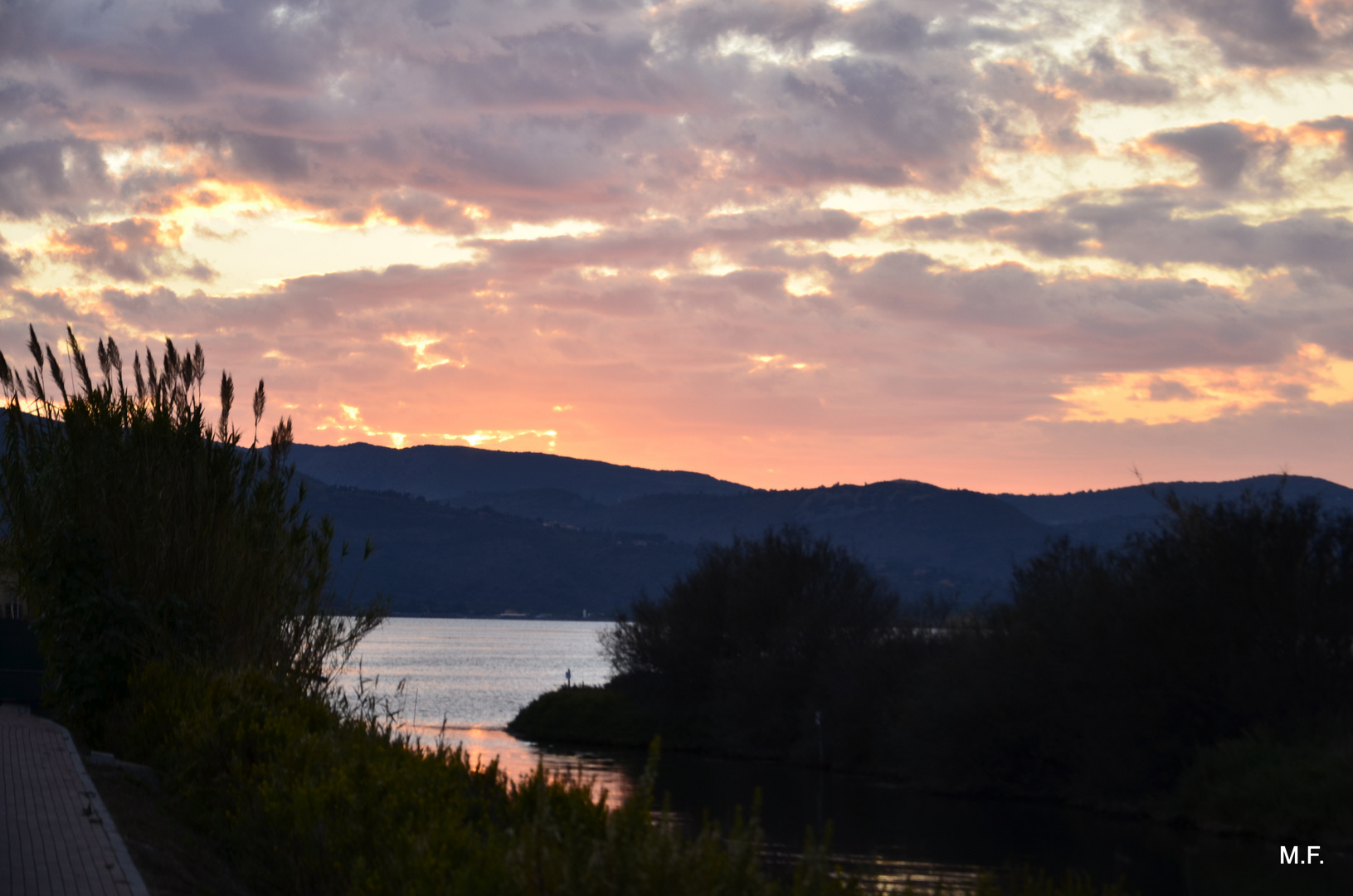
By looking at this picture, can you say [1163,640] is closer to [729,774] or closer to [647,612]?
[729,774]

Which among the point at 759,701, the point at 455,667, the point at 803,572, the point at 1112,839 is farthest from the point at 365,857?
the point at 455,667

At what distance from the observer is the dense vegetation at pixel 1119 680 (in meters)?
33.8

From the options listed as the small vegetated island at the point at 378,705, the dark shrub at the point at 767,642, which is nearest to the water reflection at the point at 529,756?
the dark shrub at the point at 767,642

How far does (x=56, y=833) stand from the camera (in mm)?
10508

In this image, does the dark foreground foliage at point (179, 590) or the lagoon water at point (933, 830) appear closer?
the dark foreground foliage at point (179, 590)

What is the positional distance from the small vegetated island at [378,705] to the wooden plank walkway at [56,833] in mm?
1109

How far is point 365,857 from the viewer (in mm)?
9000

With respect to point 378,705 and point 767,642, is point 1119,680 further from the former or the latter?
point 378,705

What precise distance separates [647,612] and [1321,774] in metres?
33.7

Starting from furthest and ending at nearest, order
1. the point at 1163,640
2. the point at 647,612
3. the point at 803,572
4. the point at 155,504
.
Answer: the point at 647,612 < the point at 803,572 < the point at 1163,640 < the point at 155,504

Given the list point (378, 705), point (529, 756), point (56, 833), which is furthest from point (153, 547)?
point (529, 756)

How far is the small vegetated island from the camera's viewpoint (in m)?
7.88

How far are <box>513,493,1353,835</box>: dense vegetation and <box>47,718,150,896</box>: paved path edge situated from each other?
27289mm

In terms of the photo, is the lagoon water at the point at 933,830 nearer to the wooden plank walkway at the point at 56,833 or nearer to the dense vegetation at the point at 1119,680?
the dense vegetation at the point at 1119,680
